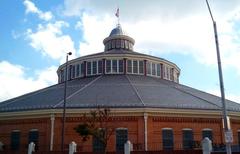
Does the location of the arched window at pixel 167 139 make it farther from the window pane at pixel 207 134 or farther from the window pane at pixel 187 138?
the window pane at pixel 207 134

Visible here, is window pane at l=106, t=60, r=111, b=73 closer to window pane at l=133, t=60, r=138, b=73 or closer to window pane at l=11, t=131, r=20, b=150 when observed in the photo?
window pane at l=133, t=60, r=138, b=73

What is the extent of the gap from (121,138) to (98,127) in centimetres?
421

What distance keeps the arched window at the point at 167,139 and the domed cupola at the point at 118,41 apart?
1897 centimetres

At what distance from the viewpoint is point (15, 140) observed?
128 ft

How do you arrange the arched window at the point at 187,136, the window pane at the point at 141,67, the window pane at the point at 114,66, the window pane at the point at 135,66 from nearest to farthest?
the arched window at the point at 187,136
the window pane at the point at 114,66
the window pane at the point at 135,66
the window pane at the point at 141,67

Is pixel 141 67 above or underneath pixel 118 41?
underneath

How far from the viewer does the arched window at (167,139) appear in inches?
1443

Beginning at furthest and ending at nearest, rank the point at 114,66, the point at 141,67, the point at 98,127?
the point at 141,67 → the point at 114,66 → the point at 98,127

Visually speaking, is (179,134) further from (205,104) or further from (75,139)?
(75,139)

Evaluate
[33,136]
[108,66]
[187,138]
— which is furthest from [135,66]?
[33,136]

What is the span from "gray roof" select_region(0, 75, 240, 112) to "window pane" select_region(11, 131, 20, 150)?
7.94 ft

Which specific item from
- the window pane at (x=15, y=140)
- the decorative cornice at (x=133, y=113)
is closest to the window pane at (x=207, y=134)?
the decorative cornice at (x=133, y=113)

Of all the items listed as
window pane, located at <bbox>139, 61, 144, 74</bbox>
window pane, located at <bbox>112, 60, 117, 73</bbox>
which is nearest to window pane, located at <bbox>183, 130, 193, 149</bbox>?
window pane, located at <bbox>139, 61, 144, 74</bbox>

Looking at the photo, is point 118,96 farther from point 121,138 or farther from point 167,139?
point 167,139
